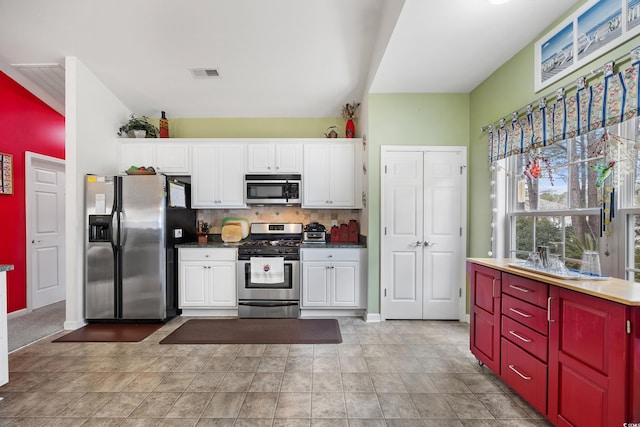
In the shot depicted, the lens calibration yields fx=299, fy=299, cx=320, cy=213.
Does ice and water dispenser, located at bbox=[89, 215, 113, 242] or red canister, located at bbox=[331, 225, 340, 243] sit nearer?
ice and water dispenser, located at bbox=[89, 215, 113, 242]

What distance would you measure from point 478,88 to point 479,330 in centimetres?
251

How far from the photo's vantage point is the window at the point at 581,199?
5.83 feet

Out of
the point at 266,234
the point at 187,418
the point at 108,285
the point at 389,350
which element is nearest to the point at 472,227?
the point at 389,350

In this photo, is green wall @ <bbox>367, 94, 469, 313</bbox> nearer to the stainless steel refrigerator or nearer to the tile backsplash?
the tile backsplash

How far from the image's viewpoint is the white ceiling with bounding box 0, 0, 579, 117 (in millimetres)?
2324

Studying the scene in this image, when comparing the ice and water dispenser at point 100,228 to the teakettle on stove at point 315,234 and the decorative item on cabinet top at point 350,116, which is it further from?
the decorative item on cabinet top at point 350,116

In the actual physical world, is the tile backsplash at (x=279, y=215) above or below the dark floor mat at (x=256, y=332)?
above

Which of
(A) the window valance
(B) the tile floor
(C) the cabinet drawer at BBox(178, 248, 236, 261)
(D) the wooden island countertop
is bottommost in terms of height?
(B) the tile floor

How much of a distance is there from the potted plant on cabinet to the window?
14.2ft

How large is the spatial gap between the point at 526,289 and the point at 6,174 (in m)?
5.48

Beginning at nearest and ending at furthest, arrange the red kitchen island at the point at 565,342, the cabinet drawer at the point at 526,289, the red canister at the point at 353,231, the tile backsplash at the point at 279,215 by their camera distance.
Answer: the red kitchen island at the point at 565,342 → the cabinet drawer at the point at 526,289 → the red canister at the point at 353,231 → the tile backsplash at the point at 279,215

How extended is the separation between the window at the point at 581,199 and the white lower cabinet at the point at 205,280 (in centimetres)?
307

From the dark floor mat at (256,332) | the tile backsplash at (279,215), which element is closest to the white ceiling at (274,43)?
the tile backsplash at (279,215)

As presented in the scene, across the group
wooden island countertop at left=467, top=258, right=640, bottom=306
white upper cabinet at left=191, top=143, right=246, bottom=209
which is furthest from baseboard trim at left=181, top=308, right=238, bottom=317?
wooden island countertop at left=467, top=258, right=640, bottom=306
